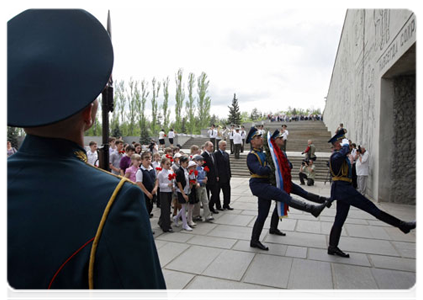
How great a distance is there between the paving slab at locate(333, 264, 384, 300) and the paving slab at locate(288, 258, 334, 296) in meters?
0.11

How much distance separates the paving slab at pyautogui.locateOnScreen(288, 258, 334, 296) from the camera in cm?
348

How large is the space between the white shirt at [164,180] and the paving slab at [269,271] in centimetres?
248

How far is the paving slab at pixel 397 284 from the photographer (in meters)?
3.34

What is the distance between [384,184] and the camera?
8555 mm

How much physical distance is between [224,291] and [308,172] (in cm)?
1009

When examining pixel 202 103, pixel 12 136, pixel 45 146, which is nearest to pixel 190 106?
pixel 202 103

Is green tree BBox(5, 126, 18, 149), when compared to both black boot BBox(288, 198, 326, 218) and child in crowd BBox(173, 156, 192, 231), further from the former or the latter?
black boot BBox(288, 198, 326, 218)

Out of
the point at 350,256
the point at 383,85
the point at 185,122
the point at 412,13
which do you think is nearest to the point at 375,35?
the point at 383,85

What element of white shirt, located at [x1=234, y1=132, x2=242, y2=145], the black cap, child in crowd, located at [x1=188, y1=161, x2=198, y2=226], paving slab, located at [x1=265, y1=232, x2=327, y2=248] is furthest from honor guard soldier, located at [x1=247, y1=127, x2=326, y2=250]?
white shirt, located at [x1=234, y1=132, x2=242, y2=145]

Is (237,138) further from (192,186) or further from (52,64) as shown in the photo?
(52,64)

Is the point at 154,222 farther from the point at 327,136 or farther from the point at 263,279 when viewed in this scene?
the point at 327,136

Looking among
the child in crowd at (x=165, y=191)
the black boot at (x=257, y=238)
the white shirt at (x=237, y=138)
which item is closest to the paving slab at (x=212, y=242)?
the black boot at (x=257, y=238)

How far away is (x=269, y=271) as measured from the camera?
157 inches

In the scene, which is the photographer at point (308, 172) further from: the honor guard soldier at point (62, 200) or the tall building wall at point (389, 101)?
the honor guard soldier at point (62, 200)
